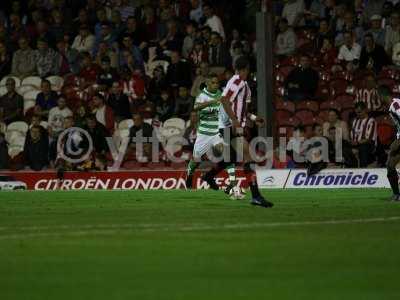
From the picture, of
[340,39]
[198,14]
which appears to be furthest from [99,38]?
[340,39]

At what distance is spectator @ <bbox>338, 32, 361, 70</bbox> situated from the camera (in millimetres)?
24656

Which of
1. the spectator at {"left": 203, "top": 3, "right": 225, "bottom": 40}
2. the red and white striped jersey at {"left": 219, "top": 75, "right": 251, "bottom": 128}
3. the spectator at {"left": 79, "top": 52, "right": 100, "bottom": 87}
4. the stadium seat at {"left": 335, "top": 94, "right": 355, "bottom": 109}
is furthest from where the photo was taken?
the spectator at {"left": 79, "top": 52, "right": 100, "bottom": 87}

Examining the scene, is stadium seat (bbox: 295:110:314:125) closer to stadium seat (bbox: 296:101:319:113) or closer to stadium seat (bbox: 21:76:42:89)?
stadium seat (bbox: 296:101:319:113)

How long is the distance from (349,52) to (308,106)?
1540mm

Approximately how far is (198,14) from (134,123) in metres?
3.85

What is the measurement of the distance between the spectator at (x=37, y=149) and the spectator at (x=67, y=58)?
9.65 ft

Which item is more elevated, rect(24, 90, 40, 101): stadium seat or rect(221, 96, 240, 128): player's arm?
rect(221, 96, 240, 128): player's arm

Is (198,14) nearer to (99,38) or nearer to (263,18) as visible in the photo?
(99,38)

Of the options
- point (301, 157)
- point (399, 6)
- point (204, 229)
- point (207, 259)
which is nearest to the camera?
point (207, 259)

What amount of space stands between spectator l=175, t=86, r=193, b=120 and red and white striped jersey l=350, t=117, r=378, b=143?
3.97 meters

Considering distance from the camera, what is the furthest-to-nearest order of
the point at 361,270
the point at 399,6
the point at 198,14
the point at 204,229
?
the point at 198,14 → the point at 399,6 → the point at 204,229 → the point at 361,270

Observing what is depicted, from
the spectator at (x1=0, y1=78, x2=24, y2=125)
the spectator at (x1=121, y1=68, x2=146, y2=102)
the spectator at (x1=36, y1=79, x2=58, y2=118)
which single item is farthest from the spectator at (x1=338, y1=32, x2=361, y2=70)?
the spectator at (x1=0, y1=78, x2=24, y2=125)

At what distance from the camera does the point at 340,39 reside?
25.2 m

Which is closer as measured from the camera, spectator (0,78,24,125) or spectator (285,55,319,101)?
spectator (285,55,319,101)
